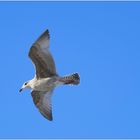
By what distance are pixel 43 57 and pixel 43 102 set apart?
4.64ft

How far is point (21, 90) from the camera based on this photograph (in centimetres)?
3228

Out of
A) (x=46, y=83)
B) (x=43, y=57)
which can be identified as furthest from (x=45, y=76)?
(x=43, y=57)

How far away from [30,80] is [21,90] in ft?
1.84

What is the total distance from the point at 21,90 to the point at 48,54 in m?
1.81

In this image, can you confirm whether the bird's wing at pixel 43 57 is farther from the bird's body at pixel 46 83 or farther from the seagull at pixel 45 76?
the bird's body at pixel 46 83

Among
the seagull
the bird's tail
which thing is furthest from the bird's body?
the bird's tail

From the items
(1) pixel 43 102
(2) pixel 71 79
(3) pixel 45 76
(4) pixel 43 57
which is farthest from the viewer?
(1) pixel 43 102

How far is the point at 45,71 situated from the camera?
31.3 meters

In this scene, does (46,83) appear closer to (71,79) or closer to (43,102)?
(71,79)

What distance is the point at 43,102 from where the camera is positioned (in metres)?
31.9

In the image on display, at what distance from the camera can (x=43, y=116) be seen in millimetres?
31672

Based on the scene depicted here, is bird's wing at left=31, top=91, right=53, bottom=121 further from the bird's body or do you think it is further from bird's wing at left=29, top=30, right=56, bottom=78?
bird's wing at left=29, top=30, right=56, bottom=78

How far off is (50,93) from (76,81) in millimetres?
1045

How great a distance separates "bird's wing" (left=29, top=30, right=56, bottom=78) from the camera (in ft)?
102
